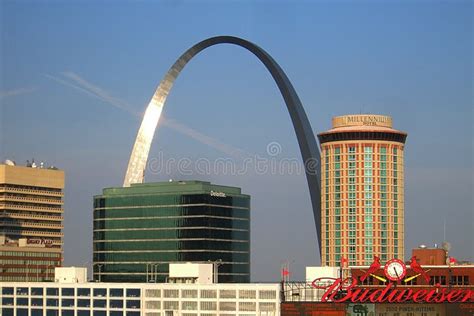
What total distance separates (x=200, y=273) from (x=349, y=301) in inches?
1333

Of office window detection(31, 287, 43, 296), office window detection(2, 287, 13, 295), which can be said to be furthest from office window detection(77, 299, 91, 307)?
office window detection(2, 287, 13, 295)

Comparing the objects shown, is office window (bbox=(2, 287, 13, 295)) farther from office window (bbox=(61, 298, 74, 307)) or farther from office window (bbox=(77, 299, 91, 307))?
office window (bbox=(77, 299, 91, 307))

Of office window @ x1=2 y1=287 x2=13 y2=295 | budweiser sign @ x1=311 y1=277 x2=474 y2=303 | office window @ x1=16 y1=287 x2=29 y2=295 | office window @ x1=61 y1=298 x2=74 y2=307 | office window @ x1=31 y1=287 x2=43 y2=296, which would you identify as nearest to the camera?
budweiser sign @ x1=311 y1=277 x2=474 y2=303

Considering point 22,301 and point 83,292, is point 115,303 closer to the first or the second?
point 83,292

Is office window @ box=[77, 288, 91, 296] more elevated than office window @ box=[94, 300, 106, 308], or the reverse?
office window @ box=[77, 288, 91, 296]

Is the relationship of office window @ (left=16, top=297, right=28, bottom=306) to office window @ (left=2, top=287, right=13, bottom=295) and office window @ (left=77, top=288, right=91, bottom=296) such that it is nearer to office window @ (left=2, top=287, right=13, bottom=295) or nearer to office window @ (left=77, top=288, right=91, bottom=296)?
office window @ (left=2, top=287, right=13, bottom=295)

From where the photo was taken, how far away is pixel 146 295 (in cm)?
18550

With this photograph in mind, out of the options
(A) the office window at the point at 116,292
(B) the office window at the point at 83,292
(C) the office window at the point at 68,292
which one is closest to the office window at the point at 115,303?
(A) the office window at the point at 116,292

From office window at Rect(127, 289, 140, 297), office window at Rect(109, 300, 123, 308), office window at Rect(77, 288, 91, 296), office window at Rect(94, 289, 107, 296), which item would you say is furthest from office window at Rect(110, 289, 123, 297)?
office window at Rect(77, 288, 91, 296)

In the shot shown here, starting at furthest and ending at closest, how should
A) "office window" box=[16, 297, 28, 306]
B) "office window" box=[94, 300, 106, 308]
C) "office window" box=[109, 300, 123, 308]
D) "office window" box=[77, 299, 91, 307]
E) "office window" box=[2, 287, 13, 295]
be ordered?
"office window" box=[2, 287, 13, 295] < "office window" box=[16, 297, 28, 306] < "office window" box=[77, 299, 91, 307] < "office window" box=[94, 300, 106, 308] < "office window" box=[109, 300, 123, 308]

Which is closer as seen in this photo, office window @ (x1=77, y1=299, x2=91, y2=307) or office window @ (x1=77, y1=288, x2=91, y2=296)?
office window @ (x1=77, y1=299, x2=91, y2=307)

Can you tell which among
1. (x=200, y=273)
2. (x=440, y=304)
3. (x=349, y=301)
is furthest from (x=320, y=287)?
(x=200, y=273)

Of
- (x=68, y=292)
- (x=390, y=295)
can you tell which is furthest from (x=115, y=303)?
(x=390, y=295)

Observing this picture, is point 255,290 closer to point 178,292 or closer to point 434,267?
point 178,292
